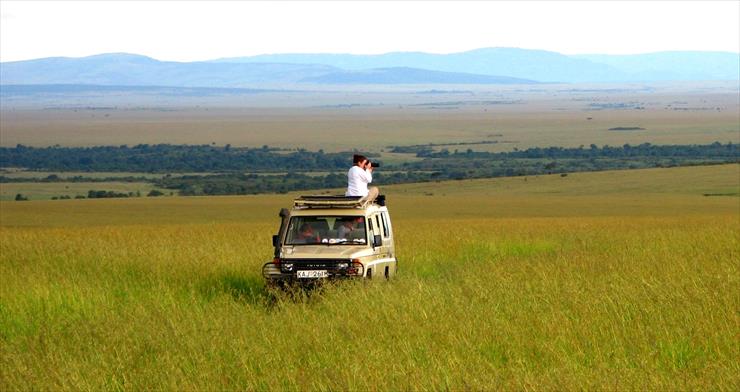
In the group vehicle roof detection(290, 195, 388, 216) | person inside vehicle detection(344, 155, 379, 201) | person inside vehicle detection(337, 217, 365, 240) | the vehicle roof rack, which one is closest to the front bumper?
person inside vehicle detection(337, 217, 365, 240)

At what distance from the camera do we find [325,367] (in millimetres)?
9625

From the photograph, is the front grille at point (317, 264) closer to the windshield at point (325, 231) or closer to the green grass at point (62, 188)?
the windshield at point (325, 231)

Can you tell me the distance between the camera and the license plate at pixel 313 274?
14.6 metres

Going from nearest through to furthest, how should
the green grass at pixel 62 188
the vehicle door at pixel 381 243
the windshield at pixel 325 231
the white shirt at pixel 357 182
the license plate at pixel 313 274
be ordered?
the license plate at pixel 313 274 < the windshield at pixel 325 231 < the vehicle door at pixel 381 243 < the white shirt at pixel 357 182 < the green grass at pixel 62 188

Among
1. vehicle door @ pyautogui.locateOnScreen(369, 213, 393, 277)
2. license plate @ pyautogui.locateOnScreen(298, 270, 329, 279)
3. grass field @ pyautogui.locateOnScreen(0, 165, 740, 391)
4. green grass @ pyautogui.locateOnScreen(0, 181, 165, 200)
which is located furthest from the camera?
green grass @ pyautogui.locateOnScreen(0, 181, 165, 200)

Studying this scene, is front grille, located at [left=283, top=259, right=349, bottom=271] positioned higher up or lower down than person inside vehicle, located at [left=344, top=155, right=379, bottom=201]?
lower down

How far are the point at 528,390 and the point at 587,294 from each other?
4.88 meters

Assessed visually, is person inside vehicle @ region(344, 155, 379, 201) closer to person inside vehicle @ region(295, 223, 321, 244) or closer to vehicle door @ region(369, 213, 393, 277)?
vehicle door @ region(369, 213, 393, 277)

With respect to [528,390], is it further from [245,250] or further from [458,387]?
[245,250]

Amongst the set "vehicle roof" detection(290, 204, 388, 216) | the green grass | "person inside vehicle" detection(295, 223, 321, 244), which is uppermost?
"vehicle roof" detection(290, 204, 388, 216)

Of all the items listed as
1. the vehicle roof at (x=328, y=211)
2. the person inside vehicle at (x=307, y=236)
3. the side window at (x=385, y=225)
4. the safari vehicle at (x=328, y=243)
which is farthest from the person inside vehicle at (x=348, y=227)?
the side window at (x=385, y=225)

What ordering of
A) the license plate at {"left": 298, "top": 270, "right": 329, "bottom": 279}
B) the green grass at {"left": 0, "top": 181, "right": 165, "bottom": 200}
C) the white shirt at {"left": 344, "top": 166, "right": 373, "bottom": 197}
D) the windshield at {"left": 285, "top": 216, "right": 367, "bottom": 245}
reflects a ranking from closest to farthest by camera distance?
1. the license plate at {"left": 298, "top": 270, "right": 329, "bottom": 279}
2. the windshield at {"left": 285, "top": 216, "right": 367, "bottom": 245}
3. the white shirt at {"left": 344, "top": 166, "right": 373, "bottom": 197}
4. the green grass at {"left": 0, "top": 181, "right": 165, "bottom": 200}

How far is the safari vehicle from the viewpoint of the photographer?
14633 millimetres

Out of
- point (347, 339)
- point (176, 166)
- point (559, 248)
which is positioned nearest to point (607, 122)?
point (176, 166)
